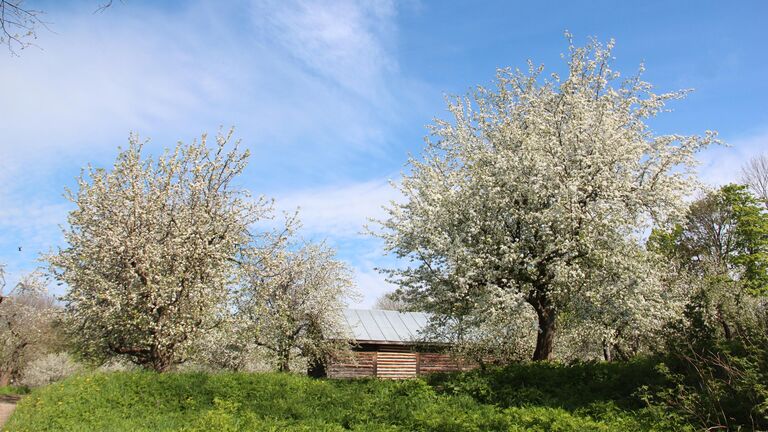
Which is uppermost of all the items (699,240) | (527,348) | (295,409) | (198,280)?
(699,240)

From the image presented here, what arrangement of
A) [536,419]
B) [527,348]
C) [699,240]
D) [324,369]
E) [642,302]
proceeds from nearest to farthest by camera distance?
[536,419], [642,302], [527,348], [324,369], [699,240]

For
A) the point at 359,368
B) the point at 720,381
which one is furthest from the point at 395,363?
the point at 720,381

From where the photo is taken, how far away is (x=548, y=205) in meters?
16.3

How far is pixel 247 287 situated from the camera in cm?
2109

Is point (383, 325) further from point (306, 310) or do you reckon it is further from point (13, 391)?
point (13, 391)

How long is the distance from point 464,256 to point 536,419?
254 inches

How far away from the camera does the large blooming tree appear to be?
50.7 feet

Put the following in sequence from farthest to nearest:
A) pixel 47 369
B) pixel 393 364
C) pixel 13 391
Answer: pixel 47 369, pixel 13 391, pixel 393 364

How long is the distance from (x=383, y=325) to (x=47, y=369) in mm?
30978

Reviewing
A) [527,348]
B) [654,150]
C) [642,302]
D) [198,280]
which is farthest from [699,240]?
[198,280]

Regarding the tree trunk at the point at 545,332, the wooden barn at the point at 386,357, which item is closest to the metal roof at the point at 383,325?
the wooden barn at the point at 386,357

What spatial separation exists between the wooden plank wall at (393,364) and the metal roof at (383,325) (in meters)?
0.77

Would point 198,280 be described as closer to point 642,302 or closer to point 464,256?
point 464,256

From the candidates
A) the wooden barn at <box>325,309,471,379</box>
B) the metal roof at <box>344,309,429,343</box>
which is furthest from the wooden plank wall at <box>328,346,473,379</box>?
the metal roof at <box>344,309,429,343</box>
